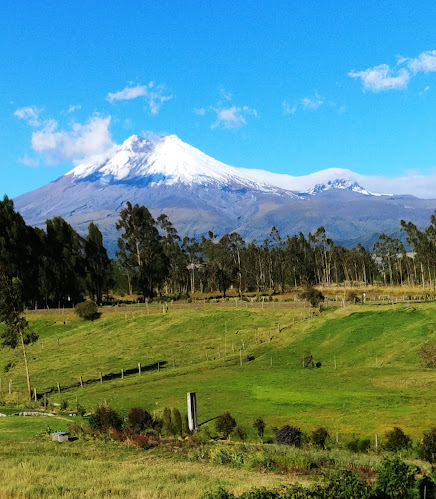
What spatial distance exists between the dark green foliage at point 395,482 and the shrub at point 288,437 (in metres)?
10.8

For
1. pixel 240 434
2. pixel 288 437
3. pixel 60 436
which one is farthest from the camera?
pixel 60 436

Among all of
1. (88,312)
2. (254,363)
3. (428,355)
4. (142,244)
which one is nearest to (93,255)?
(142,244)

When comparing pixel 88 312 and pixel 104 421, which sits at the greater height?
pixel 88 312

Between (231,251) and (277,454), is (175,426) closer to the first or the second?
(277,454)

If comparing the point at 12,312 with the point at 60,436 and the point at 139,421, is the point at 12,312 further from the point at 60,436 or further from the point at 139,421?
→ the point at 139,421

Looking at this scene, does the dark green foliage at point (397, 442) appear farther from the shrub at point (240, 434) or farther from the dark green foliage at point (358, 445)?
the shrub at point (240, 434)

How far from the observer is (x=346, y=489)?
18250 mm

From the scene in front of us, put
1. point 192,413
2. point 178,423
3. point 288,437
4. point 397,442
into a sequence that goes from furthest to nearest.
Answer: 1. point 192,413
2. point 178,423
3. point 288,437
4. point 397,442

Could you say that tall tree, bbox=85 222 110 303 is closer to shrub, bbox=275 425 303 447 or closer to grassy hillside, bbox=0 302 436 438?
grassy hillside, bbox=0 302 436 438

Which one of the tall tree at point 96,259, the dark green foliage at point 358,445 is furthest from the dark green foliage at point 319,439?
the tall tree at point 96,259

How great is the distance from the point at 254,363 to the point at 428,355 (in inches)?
718

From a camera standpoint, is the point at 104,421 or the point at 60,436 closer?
the point at 60,436

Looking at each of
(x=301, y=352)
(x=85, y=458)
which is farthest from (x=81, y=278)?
(x=85, y=458)

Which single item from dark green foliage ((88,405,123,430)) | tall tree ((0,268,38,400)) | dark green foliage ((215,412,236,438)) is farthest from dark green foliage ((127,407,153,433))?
tall tree ((0,268,38,400))
